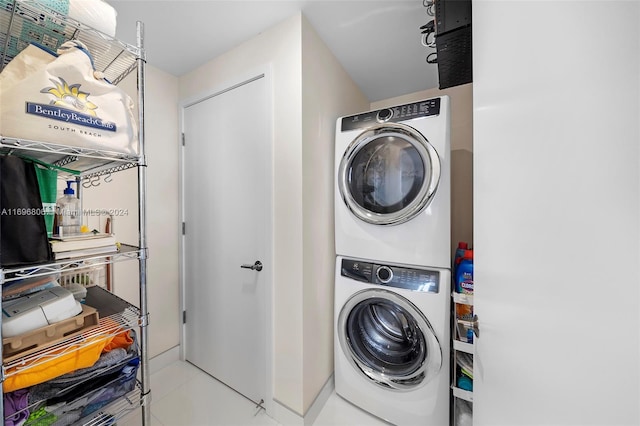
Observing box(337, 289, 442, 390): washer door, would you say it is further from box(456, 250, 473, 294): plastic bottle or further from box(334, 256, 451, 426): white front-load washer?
box(456, 250, 473, 294): plastic bottle

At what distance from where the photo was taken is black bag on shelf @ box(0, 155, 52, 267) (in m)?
0.73

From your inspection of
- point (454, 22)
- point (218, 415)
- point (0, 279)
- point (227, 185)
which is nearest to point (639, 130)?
point (454, 22)

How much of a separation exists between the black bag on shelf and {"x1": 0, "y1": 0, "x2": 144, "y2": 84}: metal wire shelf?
1.58ft

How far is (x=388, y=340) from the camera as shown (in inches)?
60.9

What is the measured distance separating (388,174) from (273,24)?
1.16 m

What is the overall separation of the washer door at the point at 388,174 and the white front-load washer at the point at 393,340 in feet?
1.15

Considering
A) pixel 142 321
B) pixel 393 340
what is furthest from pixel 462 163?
pixel 142 321

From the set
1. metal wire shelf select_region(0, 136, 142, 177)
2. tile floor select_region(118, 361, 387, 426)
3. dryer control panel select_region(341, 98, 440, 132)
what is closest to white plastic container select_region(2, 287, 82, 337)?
metal wire shelf select_region(0, 136, 142, 177)

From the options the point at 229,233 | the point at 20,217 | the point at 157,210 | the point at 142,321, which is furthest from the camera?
the point at 157,210

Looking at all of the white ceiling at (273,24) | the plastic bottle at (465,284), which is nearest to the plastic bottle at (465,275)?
the plastic bottle at (465,284)

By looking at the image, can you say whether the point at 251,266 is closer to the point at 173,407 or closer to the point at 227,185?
the point at 227,185

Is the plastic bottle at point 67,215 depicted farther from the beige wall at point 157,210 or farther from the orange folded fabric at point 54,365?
the beige wall at point 157,210

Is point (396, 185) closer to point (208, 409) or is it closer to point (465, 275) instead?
point (465, 275)

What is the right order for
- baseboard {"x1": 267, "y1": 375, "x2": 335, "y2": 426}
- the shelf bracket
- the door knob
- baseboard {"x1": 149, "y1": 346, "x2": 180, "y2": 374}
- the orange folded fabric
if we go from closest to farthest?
1. the orange folded fabric
2. the shelf bracket
3. baseboard {"x1": 267, "y1": 375, "x2": 335, "y2": 426}
4. the door knob
5. baseboard {"x1": 149, "y1": 346, "x2": 180, "y2": 374}
